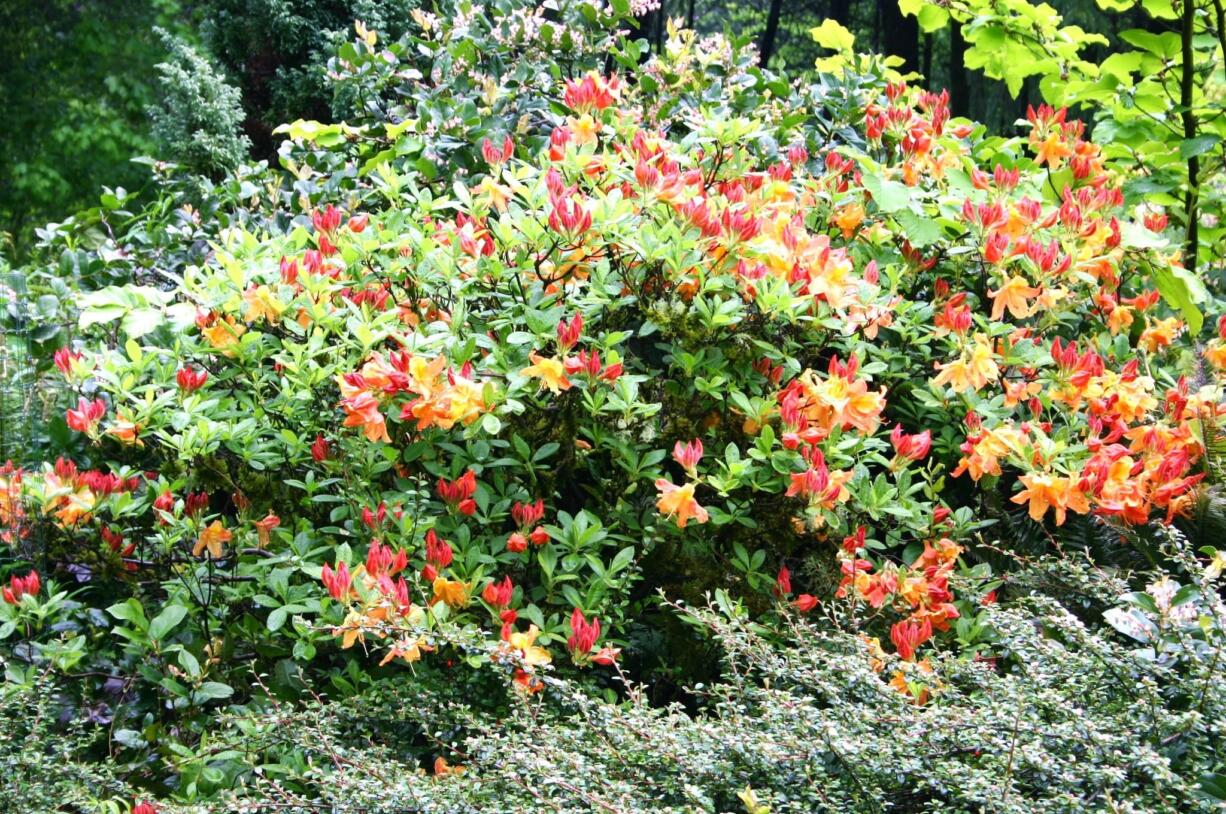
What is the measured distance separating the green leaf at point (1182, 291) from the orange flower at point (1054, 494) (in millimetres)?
809

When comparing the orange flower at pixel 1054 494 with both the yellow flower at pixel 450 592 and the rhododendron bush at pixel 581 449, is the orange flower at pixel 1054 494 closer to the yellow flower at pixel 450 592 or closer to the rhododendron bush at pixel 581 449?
the rhododendron bush at pixel 581 449

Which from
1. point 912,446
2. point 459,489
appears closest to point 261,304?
point 459,489

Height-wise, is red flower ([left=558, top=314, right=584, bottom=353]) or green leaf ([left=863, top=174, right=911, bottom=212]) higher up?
green leaf ([left=863, top=174, right=911, bottom=212])

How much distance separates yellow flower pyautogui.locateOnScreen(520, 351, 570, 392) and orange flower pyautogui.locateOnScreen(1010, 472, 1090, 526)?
0.97 metres

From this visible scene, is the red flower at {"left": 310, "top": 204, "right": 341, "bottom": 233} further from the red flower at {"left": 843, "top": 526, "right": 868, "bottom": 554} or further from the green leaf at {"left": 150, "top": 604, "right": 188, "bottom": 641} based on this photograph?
the red flower at {"left": 843, "top": 526, "right": 868, "bottom": 554}

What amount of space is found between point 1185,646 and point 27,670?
216 centimetres

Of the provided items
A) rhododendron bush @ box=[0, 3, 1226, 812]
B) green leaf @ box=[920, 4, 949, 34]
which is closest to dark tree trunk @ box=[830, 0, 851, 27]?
green leaf @ box=[920, 4, 949, 34]

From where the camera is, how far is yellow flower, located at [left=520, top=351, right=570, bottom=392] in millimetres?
2209

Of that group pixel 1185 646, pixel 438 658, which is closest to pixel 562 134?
pixel 438 658

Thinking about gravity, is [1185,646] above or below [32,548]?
above

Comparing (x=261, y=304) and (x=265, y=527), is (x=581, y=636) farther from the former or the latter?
(x=261, y=304)

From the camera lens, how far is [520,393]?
231cm

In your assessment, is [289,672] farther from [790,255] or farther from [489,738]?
[790,255]

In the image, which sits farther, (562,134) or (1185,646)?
(562,134)
